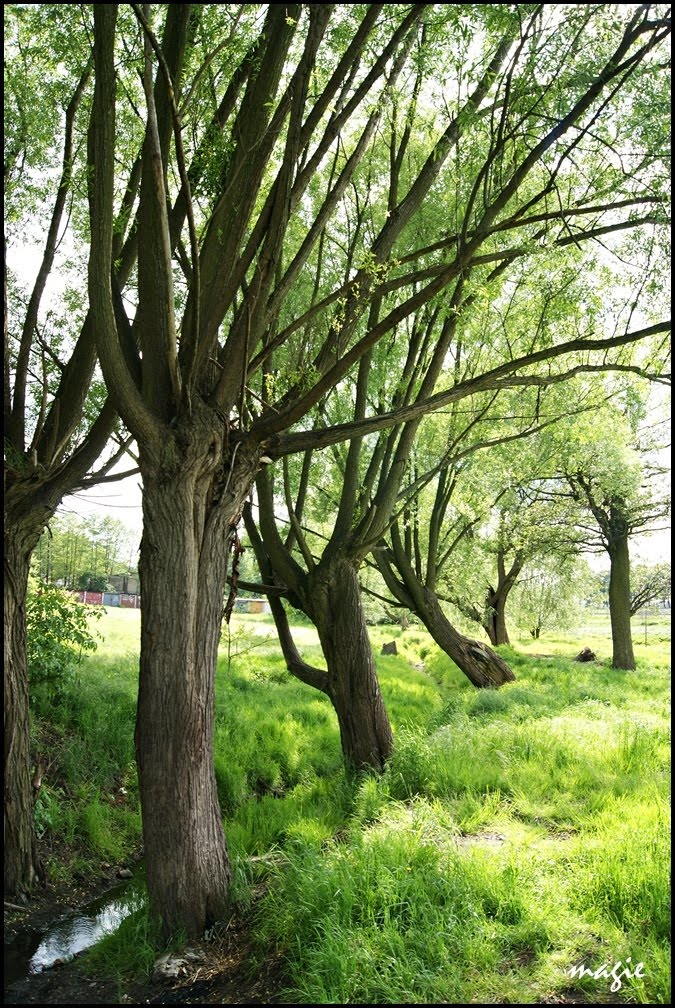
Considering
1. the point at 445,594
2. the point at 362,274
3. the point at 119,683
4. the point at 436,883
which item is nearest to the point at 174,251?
the point at 362,274

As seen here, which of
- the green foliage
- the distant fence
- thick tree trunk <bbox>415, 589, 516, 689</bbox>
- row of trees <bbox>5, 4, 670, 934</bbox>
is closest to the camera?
row of trees <bbox>5, 4, 670, 934</bbox>

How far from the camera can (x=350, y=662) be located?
795cm

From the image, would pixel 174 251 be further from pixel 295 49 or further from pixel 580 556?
pixel 580 556

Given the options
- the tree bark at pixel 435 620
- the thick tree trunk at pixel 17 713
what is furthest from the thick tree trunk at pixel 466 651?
the thick tree trunk at pixel 17 713

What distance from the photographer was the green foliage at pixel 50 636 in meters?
8.58

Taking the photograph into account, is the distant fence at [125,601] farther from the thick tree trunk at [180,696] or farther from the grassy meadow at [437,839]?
the thick tree trunk at [180,696]

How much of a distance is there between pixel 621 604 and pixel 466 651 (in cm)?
520

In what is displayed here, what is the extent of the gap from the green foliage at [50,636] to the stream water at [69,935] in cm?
300

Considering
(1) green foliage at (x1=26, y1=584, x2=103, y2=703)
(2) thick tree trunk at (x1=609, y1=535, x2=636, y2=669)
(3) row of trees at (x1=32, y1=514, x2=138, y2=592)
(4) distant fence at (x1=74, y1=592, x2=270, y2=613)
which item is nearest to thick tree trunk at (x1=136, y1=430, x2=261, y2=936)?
(1) green foliage at (x1=26, y1=584, x2=103, y2=703)

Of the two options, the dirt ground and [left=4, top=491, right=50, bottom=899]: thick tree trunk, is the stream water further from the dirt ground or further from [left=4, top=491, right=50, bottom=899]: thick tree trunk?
[left=4, top=491, right=50, bottom=899]: thick tree trunk

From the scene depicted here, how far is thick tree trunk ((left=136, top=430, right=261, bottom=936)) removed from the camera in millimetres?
4773

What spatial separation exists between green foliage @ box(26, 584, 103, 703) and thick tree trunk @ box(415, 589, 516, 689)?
547cm

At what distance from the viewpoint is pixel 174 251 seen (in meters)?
6.41

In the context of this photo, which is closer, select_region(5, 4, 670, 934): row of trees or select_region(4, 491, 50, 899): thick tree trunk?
select_region(5, 4, 670, 934): row of trees
